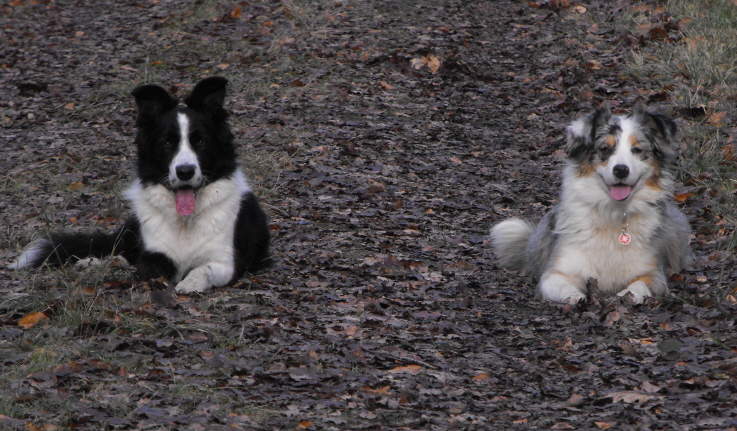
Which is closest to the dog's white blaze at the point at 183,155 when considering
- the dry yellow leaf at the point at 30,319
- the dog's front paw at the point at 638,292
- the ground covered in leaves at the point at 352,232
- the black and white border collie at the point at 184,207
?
the black and white border collie at the point at 184,207

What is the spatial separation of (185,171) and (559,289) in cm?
315

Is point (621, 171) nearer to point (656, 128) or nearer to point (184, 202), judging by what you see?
point (656, 128)

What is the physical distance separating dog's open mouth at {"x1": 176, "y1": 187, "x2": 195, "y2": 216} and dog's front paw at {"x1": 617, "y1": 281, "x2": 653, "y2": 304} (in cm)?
354

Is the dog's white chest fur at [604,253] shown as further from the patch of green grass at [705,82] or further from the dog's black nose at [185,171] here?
the dog's black nose at [185,171]

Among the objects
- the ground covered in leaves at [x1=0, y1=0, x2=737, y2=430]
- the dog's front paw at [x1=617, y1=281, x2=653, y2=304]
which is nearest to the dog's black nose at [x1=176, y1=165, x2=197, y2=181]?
the ground covered in leaves at [x1=0, y1=0, x2=737, y2=430]

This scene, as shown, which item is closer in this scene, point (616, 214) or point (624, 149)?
point (624, 149)

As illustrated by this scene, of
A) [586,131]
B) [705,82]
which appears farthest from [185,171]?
[705,82]

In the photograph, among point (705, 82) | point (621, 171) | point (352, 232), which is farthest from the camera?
point (705, 82)

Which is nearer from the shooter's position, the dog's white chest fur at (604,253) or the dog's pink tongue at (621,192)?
the dog's pink tongue at (621,192)

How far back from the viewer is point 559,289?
6.56 metres

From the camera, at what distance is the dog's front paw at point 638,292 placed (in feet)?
20.9

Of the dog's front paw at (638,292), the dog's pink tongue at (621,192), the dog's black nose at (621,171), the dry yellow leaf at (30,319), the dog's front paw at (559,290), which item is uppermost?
the dog's black nose at (621,171)

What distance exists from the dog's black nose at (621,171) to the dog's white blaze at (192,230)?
3167 millimetres

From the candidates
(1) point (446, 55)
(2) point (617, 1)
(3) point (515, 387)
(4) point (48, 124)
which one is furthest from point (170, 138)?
(2) point (617, 1)
